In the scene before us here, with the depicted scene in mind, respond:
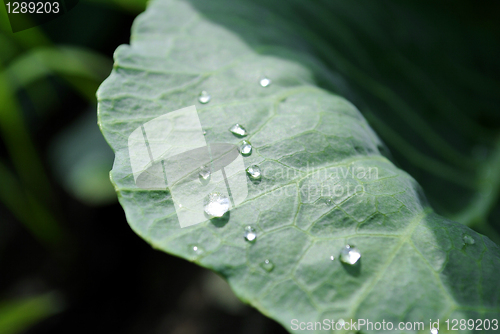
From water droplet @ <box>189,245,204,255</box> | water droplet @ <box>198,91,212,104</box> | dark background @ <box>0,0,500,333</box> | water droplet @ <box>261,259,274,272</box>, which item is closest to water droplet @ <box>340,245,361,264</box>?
water droplet @ <box>261,259,274,272</box>

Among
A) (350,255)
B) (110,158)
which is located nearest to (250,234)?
(350,255)

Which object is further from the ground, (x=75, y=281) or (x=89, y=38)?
(x=89, y=38)

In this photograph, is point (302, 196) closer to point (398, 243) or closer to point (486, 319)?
point (398, 243)

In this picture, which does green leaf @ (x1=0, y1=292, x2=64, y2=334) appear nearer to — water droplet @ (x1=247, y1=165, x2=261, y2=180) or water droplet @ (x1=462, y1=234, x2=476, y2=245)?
water droplet @ (x1=247, y1=165, x2=261, y2=180)

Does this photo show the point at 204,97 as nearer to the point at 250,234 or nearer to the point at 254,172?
the point at 254,172

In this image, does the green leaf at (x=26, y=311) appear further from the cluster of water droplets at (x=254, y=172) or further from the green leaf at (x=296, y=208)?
the cluster of water droplets at (x=254, y=172)

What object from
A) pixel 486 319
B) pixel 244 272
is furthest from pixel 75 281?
pixel 486 319

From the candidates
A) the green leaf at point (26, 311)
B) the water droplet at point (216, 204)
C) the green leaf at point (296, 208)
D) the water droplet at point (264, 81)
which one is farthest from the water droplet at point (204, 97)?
the green leaf at point (26, 311)
